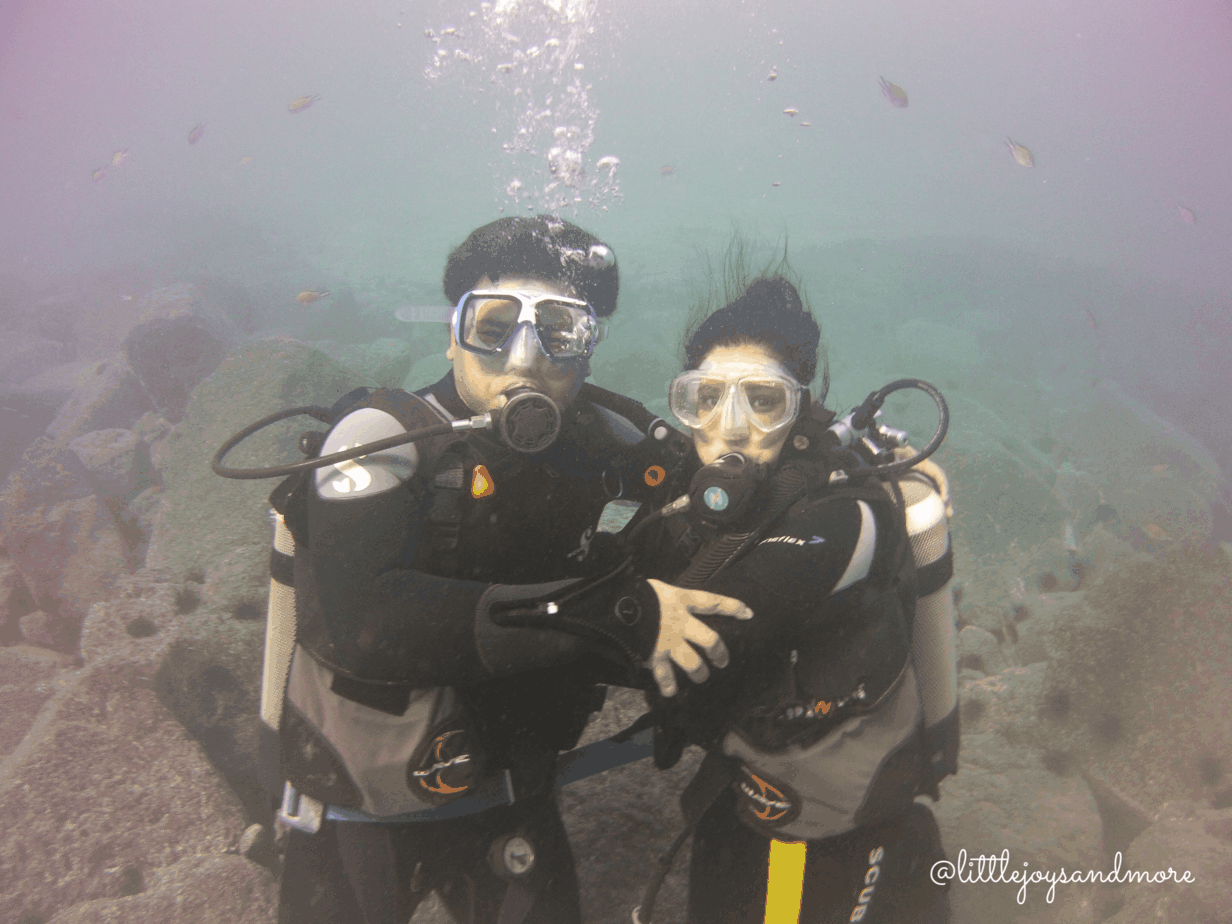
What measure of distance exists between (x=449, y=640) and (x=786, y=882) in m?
1.32

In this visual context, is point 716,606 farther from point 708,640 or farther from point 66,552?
point 66,552

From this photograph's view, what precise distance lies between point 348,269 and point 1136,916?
5124 cm

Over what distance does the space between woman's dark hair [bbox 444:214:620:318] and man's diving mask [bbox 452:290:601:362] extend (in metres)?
0.21

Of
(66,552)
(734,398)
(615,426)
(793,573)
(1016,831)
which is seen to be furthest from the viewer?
(66,552)

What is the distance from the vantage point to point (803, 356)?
2.27 m

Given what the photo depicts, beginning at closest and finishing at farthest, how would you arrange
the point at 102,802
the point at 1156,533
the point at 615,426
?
the point at 615,426 < the point at 102,802 < the point at 1156,533

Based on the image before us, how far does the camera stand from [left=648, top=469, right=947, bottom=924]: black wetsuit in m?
1.51

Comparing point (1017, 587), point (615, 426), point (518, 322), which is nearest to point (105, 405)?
point (518, 322)

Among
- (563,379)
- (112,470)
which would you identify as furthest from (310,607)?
(112,470)

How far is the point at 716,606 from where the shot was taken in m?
1.40

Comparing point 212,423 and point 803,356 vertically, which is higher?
point 803,356

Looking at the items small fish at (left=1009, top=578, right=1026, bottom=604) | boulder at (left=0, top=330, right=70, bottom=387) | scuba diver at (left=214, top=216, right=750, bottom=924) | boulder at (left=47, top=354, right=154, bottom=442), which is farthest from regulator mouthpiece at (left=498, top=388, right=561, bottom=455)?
boulder at (left=0, top=330, right=70, bottom=387)

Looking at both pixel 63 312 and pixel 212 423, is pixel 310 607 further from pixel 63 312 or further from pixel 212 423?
pixel 63 312

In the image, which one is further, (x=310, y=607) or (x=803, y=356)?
(x=803, y=356)
